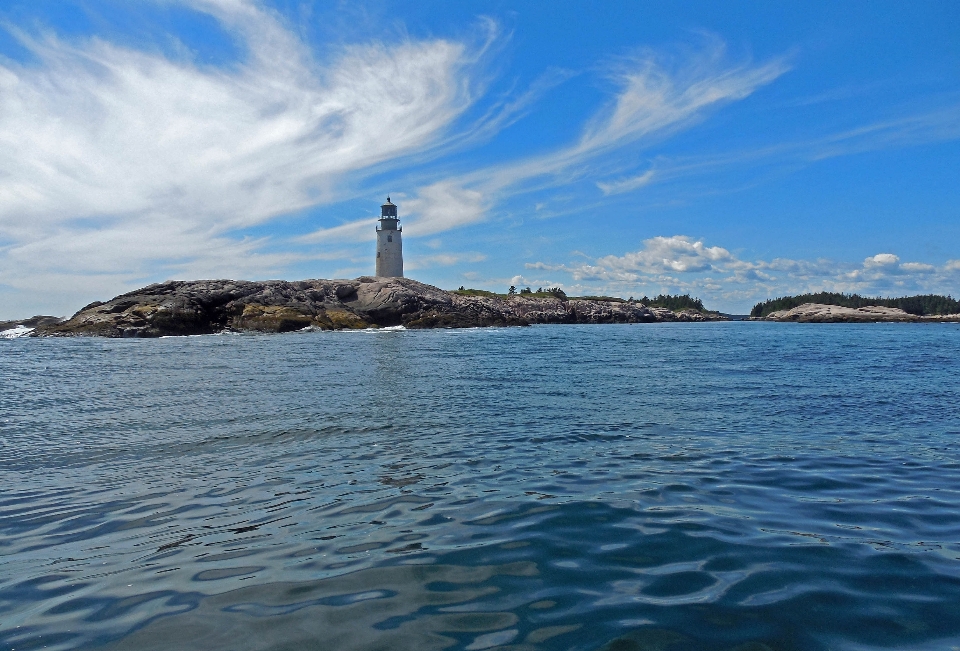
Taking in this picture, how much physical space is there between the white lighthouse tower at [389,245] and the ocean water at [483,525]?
9121 centimetres

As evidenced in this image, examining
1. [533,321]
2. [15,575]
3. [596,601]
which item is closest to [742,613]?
[596,601]

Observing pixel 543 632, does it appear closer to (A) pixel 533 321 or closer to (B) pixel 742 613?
(B) pixel 742 613

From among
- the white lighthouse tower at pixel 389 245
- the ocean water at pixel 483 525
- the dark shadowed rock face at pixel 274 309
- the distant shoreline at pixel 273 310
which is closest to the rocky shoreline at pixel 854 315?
the distant shoreline at pixel 273 310

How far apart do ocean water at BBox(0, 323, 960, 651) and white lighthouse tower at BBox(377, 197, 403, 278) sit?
299ft

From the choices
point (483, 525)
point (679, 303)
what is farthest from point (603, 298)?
point (483, 525)

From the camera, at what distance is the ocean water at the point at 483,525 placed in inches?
194

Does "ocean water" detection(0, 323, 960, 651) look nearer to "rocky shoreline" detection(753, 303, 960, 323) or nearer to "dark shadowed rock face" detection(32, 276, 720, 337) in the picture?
"dark shadowed rock face" detection(32, 276, 720, 337)

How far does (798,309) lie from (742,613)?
167581 millimetres

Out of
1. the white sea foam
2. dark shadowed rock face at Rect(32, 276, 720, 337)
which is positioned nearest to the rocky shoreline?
dark shadowed rock face at Rect(32, 276, 720, 337)

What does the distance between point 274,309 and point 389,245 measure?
33705 mm

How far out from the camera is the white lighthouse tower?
10794 centimetres

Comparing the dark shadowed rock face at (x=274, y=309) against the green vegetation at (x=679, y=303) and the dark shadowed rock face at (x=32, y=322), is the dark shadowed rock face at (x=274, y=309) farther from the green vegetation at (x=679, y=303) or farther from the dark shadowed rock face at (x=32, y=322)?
the green vegetation at (x=679, y=303)

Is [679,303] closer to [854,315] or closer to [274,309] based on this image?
[854,315]

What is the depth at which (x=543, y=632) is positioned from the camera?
15.5ft
